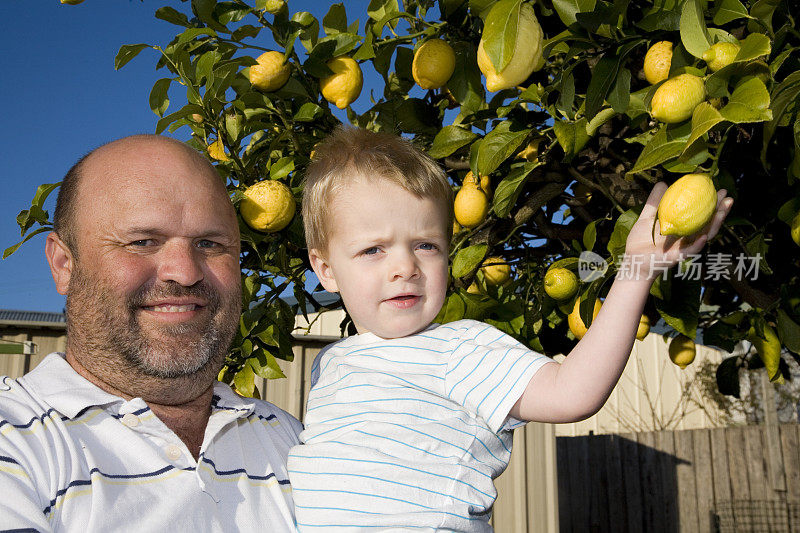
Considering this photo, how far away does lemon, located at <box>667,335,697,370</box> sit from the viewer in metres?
1.96

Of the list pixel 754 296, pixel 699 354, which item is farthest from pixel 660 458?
pixel 754 296

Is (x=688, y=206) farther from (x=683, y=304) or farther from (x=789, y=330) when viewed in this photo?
(x=789, y=330)

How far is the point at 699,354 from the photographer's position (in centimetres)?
1191

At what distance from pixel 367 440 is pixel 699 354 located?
11934mm

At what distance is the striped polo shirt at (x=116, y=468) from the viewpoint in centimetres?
97

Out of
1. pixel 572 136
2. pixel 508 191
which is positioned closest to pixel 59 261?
pixel 508 191

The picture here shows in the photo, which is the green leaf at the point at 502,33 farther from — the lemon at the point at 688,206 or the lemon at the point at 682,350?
the lemon at the point at 682,350

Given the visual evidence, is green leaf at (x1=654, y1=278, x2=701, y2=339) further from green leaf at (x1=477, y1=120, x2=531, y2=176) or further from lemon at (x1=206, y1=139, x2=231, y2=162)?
lemon at (x1=206, y1=139, x2=231, y2=162)

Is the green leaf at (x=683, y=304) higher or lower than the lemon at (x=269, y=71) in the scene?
lower

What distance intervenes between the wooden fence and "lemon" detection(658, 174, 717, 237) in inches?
252

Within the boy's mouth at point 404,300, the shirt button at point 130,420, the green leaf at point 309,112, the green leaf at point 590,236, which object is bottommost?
the shirt button at point 130,420

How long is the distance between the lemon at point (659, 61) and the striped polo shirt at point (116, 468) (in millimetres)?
921

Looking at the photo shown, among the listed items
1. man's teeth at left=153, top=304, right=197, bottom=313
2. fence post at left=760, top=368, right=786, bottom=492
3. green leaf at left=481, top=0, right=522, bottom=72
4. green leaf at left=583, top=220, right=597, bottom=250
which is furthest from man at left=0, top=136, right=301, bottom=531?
fence post at left=760, top=368, right=786, bottom=492

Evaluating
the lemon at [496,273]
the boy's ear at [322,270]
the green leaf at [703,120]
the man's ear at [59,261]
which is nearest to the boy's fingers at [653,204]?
the green leaf at [703,120]
